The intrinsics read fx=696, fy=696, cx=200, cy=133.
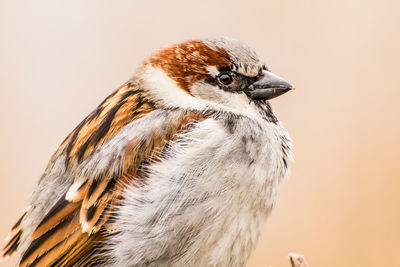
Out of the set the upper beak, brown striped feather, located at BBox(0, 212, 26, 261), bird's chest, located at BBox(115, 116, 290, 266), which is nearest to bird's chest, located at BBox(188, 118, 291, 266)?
bird's chest, located at BBox(115, 116, 290, 266)

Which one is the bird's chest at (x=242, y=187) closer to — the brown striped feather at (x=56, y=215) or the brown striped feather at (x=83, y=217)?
the brown striped feather at (x=83, y=217)

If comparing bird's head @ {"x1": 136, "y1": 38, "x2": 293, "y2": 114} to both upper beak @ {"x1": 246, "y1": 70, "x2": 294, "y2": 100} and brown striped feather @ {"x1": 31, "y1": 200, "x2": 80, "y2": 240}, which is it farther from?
brown striped feather @ {"x1": 31, "y1": 200, "x2": 80, "y2": 240}

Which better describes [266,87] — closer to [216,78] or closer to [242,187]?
[216,78]

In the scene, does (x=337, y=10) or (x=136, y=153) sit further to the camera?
(x=337, y=10)

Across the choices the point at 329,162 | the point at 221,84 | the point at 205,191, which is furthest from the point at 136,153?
the point at 329,162

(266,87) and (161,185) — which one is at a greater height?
(266,87)

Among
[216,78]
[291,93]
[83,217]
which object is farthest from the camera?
[291,93]

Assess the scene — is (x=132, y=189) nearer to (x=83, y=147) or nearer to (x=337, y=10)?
(x=83, y=147)

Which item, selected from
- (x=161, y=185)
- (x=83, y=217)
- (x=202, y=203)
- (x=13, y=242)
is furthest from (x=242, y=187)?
(x=13, y=242)
